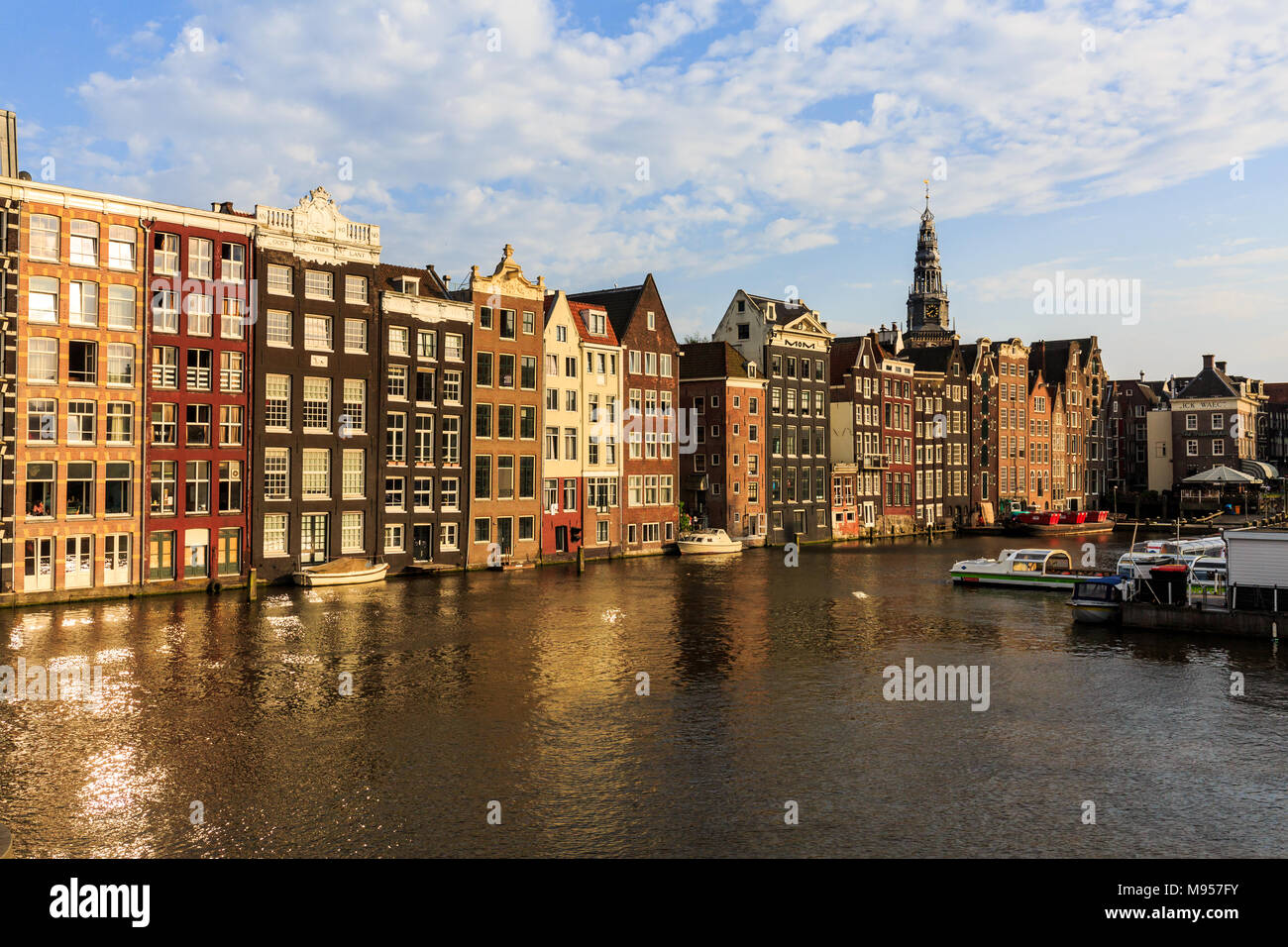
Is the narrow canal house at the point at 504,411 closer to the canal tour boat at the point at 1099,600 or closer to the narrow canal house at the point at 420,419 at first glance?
the narrow canal house at the point at 420,419

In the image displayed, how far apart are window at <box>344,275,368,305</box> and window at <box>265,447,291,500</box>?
37.0 ft

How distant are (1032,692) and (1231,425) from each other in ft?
506

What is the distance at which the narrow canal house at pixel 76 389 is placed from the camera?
173 feet

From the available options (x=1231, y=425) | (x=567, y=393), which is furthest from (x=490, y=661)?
A: (x=1231, y=425)

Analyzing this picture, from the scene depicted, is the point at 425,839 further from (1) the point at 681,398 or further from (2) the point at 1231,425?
(2) the point at 1231,425

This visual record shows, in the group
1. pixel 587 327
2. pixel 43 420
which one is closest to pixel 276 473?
pixel 43 420

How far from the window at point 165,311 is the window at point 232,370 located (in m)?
3.17

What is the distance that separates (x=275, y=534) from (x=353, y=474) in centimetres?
687

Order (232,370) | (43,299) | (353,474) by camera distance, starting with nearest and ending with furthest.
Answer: (43,299) → (232,370) → (353,474)

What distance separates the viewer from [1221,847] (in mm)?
19219

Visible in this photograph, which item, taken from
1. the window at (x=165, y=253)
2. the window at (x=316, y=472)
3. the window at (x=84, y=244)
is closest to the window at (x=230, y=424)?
the window at (x=316, y=472)

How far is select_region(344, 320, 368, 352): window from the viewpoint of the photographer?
6731cm

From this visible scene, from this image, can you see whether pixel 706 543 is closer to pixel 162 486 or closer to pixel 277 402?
pixel 277 402

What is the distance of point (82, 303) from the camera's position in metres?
55.3
